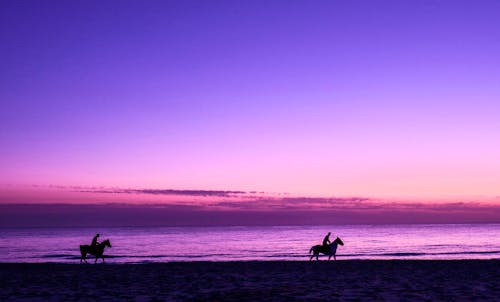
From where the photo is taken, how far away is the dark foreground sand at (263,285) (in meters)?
12.8

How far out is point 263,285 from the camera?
51.3ft

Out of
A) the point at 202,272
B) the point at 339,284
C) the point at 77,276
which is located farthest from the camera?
→ the point at 202,272

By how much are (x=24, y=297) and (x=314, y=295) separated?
334 inches

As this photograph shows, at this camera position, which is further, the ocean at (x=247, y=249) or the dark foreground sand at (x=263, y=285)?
the ocean at (x=247, y=249)

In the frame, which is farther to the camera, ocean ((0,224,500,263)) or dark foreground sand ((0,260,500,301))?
ocean ((0,224,500,263))

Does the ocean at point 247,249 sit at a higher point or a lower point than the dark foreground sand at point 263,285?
lower

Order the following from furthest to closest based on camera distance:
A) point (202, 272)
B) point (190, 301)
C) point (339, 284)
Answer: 1. point (202, 272)
2. point (339, 284)
3. point (190, 301)

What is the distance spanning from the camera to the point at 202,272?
21.2 meters

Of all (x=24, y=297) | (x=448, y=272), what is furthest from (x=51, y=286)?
(x=448, y=272)

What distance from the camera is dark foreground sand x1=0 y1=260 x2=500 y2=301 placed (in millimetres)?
12844

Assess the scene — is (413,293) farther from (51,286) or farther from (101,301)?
(51,286)

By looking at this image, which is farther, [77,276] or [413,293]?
[77,276]

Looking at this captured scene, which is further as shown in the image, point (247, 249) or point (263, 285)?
point (247, 249)

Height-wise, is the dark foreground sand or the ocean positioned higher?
the dark foreground sand
